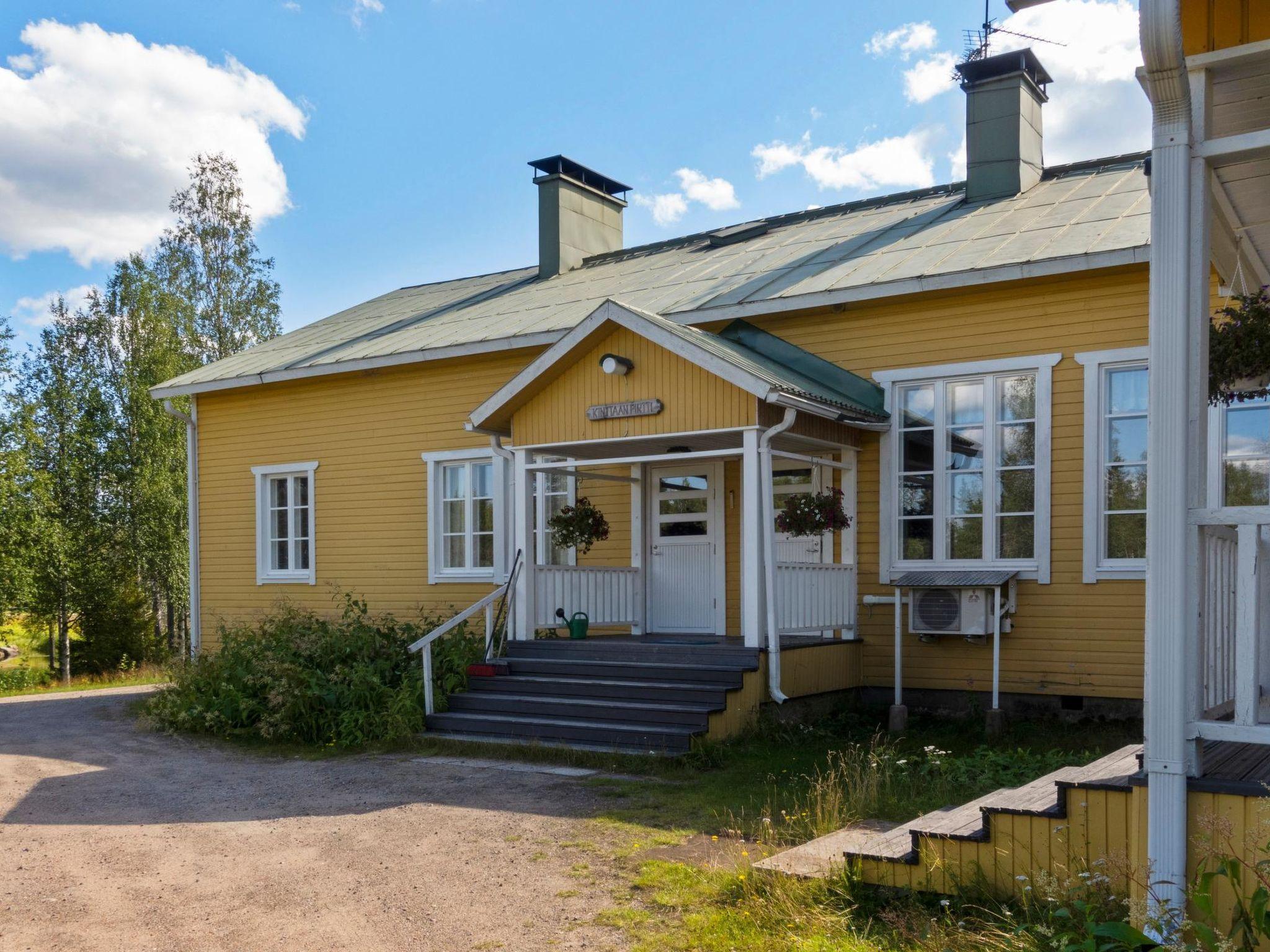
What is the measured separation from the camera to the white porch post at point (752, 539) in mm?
9602

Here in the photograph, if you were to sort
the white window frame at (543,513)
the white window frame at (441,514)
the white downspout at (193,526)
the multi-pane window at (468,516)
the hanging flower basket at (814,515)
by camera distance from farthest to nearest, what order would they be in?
the white downspout at (193,526) → the multi-pane window at (468,516) → the white window frame at (441,514) → the white window frame at (543,513) → the hanging flower basket at (814,515)

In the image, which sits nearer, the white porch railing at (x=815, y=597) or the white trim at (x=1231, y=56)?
the white trim at (x=1231, y=56)

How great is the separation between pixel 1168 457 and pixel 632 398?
619cm

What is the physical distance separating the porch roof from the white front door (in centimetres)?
153

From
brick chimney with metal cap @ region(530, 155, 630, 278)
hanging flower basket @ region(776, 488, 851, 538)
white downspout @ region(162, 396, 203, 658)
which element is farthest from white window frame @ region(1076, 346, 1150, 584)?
white downspout @ region(162, 396, 203, 658)

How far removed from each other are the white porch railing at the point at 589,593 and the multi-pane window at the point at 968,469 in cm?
300

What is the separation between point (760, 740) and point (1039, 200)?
21.3ft

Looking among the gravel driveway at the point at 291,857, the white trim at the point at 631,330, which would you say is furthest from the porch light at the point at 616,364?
the gravel driveway at the point at 291,857

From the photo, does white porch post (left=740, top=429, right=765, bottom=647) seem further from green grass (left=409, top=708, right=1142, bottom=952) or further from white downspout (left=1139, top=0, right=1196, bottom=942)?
white downspout (left=1139, top=0, right=1196, bottom=942)

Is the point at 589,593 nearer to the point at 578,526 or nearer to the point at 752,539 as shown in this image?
the point at 578,526

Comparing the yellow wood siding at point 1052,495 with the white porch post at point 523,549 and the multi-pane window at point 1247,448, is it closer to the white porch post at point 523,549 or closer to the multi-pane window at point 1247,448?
the multi-pane window at point 1247,448

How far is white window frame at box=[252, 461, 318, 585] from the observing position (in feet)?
49.4

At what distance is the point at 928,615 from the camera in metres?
10.0

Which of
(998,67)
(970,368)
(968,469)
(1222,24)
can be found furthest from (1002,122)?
(1222,24)
